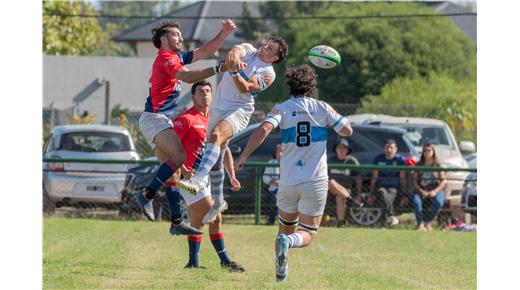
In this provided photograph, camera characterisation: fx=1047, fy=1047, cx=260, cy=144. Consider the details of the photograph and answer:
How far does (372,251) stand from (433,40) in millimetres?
32217

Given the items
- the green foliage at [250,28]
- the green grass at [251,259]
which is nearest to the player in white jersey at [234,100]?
the green grass at [251,259]

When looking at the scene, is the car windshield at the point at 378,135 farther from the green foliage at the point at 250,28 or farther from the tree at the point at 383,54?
the green foliage at the point at 250,28

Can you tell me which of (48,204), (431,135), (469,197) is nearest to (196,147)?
(48,204)

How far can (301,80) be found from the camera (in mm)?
10336

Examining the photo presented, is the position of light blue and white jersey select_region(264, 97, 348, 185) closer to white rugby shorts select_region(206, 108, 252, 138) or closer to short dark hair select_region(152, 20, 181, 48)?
white rugby shorts select_region(206, 108, 252, 138)

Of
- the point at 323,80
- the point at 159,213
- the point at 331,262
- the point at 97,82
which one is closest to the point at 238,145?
the point at 159,213

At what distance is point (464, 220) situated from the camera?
64.4ft

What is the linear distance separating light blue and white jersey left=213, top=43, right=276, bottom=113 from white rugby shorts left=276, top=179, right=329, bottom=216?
1231mm

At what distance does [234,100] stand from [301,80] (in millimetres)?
1184

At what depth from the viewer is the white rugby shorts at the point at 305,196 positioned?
33.9 ft

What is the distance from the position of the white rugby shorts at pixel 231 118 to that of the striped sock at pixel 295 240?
5.22 feet

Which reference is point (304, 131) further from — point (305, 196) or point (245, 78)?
point (245, 78)

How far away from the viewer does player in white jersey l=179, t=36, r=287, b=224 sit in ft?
35.4

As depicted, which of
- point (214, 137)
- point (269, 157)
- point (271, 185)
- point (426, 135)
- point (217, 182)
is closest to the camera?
point (214, 137)
